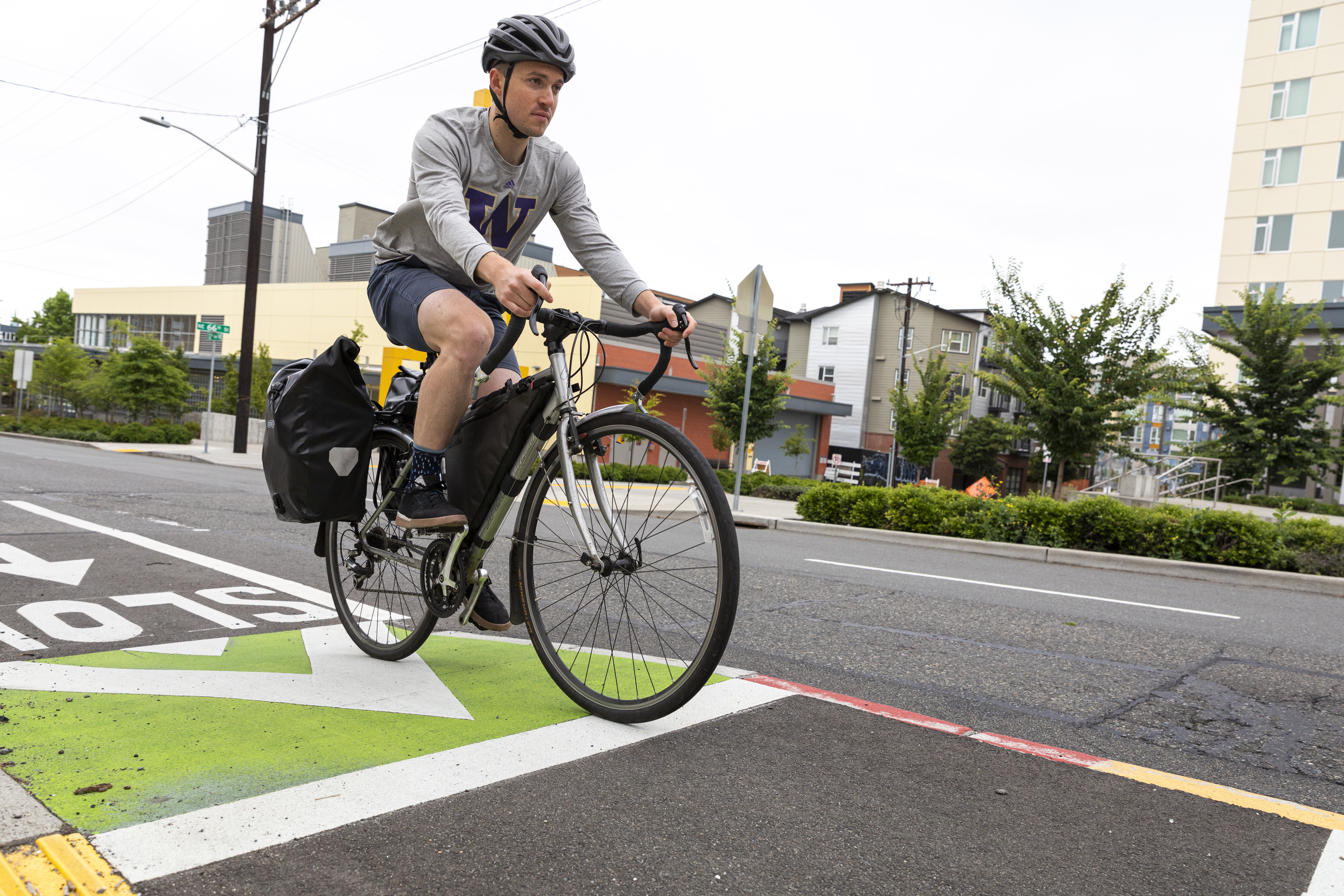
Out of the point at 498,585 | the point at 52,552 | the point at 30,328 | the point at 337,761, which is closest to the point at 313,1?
the point at 52,552

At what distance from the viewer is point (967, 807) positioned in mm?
2258

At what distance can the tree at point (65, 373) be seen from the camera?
36.9 metres

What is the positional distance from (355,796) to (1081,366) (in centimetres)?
2046

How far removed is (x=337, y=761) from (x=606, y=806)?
0.71 m

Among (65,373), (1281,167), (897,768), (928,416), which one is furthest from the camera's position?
(928,416)

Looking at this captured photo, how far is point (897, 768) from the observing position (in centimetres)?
250

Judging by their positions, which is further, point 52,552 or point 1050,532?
point 1050,532

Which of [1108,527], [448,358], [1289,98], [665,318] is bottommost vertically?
[1108,527]

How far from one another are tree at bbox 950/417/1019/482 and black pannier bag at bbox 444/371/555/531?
2032 inches

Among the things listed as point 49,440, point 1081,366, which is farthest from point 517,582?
point 49,440

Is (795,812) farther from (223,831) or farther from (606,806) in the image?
(223,831)

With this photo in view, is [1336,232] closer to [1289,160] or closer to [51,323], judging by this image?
[1289,160]

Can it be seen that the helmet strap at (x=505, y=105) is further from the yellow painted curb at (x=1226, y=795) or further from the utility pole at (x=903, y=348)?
the utility pole at (x=903, y=348)

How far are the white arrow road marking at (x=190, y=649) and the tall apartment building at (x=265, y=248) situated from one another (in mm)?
54374
